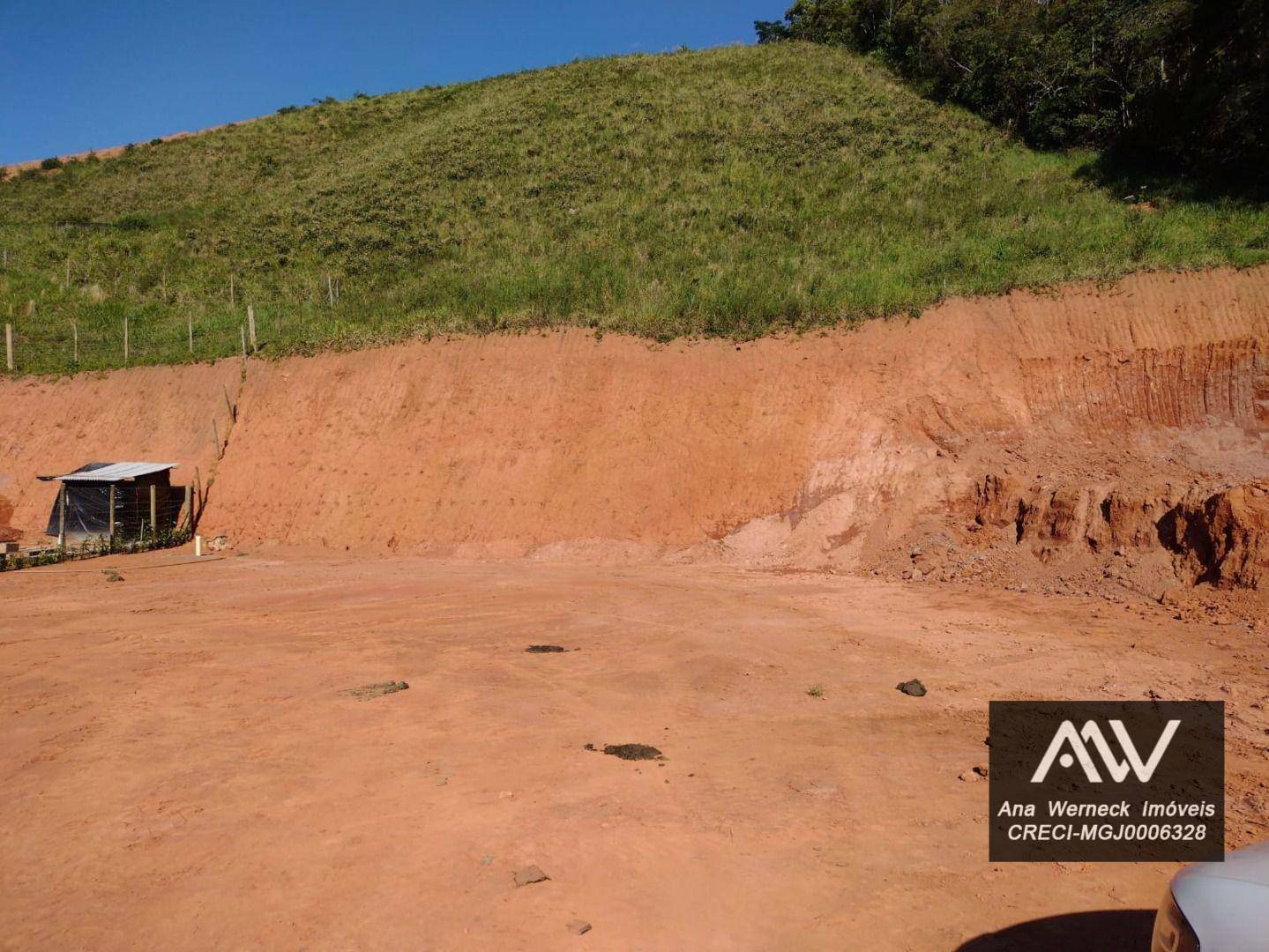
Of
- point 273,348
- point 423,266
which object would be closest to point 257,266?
point 423,266

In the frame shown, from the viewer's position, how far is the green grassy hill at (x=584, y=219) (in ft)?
64.3

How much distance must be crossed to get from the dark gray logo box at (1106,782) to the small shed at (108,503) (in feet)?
58.8

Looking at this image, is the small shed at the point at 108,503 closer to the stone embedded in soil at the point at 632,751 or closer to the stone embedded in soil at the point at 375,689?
the stone embedded in soil at the point at 375,689

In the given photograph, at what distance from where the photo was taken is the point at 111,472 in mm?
17469

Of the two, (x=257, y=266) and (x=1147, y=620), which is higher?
(x=257, y=266)

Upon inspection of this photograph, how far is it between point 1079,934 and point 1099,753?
2.55 m

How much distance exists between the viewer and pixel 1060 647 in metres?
8.77

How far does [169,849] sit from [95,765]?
1625 millimetres

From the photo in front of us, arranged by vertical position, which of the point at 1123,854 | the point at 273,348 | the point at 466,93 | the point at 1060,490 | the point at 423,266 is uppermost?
the point at 466,93

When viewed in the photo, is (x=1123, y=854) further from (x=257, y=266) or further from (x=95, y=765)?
(x=257, y=266)

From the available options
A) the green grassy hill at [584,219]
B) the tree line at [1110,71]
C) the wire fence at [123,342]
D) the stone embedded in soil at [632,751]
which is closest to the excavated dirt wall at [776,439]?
the green grassy hill at [584,219]

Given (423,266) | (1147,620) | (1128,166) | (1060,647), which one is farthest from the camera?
(423,266)

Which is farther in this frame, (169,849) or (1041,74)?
(1041,74)

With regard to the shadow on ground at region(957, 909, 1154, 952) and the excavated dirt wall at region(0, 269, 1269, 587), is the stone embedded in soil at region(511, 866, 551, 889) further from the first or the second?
the excavated dirt wall at region(0, 269, 1269, 587)
